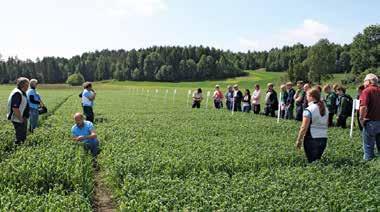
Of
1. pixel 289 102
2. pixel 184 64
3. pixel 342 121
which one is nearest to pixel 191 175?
pixel 342 121

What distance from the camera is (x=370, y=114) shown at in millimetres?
11938

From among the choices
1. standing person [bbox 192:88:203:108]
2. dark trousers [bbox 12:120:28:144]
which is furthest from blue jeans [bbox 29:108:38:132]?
standing person [bbox 192:88:203:108]

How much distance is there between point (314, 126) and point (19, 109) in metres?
8.32

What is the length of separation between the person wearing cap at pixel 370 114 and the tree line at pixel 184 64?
85006mm

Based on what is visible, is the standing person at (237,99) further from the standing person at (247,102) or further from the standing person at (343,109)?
the standing person at (343,109)

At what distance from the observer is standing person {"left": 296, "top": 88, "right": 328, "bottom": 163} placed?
1102 cm

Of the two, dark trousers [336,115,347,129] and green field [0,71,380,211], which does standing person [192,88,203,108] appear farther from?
green field [0,71,380,211]

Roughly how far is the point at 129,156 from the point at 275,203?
4.75 m

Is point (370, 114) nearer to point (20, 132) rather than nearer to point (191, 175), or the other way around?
point (191, 175)

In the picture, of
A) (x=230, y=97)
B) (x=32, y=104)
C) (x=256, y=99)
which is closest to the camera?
(x=32, y=104)

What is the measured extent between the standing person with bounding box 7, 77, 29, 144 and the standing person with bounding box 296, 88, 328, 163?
26.1 feet

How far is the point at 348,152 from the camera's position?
12.6 meters

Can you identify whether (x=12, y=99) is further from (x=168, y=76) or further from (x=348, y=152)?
(x=168, y=76)

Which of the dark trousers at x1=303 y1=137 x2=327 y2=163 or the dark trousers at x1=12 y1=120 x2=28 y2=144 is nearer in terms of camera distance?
the dark trousers at x1=303 y1=137 x2=327 y2=163
